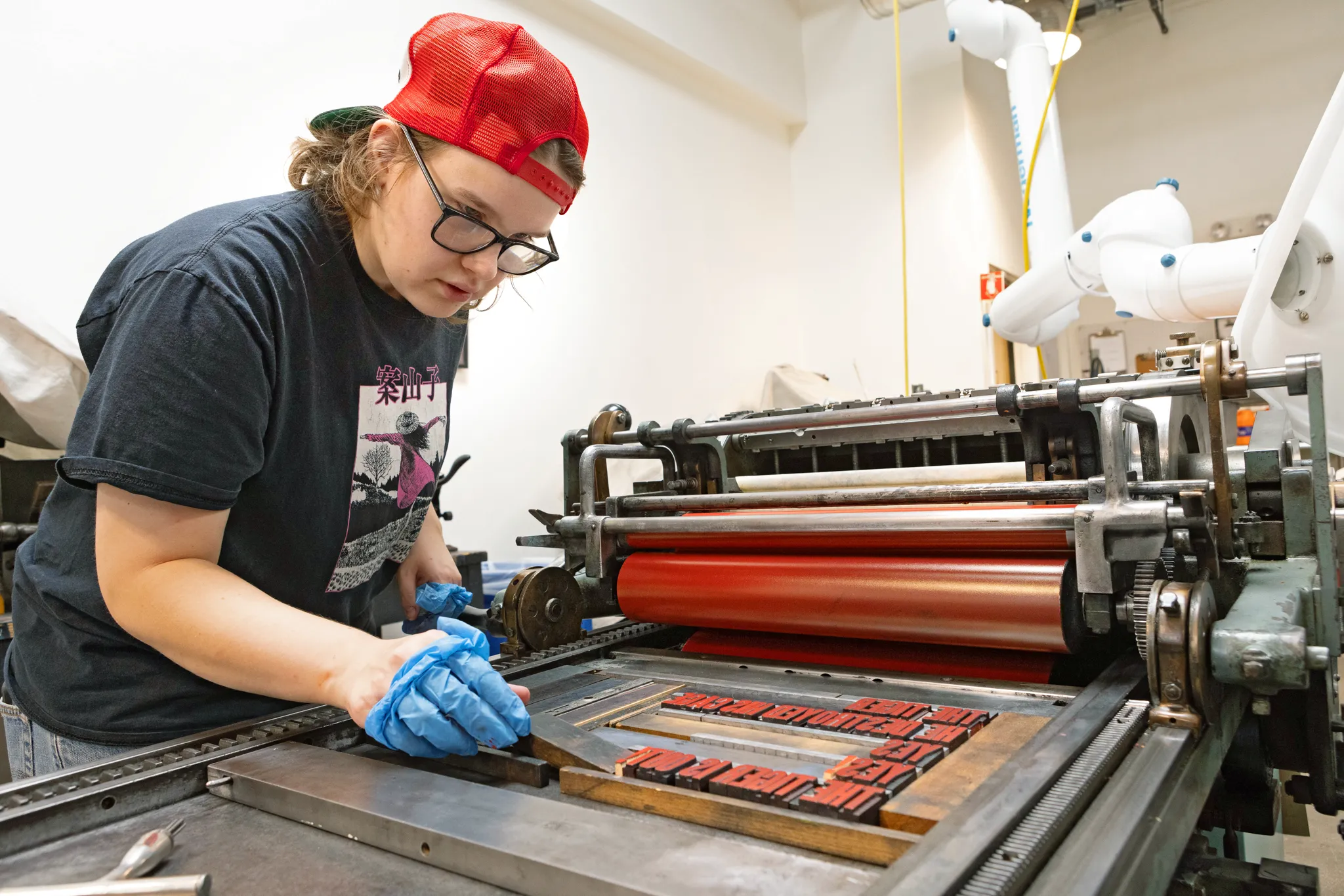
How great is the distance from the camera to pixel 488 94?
102 centimetres

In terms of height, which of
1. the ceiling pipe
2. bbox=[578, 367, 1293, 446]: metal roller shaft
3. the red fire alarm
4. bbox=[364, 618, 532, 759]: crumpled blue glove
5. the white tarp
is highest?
the ceiling pipe

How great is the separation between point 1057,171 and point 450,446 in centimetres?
287

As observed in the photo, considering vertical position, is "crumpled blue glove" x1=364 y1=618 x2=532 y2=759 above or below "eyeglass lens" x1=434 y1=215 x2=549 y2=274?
below

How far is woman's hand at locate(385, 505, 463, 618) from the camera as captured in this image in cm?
157

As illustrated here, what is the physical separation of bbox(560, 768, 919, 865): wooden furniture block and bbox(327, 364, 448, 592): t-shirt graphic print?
51 centimetres

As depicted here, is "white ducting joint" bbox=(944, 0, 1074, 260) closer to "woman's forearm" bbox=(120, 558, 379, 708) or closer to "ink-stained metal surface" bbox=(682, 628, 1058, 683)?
"ink-stained metal surface" bbox=(682, 628, 1058, 683)

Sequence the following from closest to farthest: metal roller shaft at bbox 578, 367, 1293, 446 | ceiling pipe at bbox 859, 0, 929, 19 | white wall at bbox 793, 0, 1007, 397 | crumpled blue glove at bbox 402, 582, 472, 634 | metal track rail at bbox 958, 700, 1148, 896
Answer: metal track rail at bbox 958, 700, 1148, 896, metal roller shaft at bbox 578, 367, 1293, 446, crumpled blue glove at bbox 402, 582, 472, 634, ceiling pipe at bbox 859, 0, 929, 19, white wall at bbox 793, 0, 1007, 397

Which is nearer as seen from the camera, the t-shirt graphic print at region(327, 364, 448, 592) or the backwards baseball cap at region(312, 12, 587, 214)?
the backwards baseball cap at region(312, 12, 587, 214)

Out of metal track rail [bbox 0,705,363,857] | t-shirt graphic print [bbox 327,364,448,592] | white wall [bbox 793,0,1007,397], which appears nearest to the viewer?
metal track rail [bbox 0,705,363,857]

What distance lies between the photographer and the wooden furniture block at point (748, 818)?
0.72 meters

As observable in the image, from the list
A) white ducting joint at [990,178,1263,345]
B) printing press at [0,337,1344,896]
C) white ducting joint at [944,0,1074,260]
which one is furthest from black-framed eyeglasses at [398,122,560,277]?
white ducting joint at [944,0,1074,260]

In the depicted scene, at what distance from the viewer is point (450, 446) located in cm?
329

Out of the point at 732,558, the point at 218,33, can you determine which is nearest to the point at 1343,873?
the point at 732,558

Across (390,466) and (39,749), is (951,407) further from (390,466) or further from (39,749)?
(39,749)
